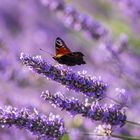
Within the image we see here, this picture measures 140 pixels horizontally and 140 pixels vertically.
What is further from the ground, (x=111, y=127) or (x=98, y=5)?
(x=98, y=5)

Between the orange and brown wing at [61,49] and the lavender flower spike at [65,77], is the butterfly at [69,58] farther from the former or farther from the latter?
the lavender flower spike at [65,77]

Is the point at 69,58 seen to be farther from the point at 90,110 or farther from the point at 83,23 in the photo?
the point at 83,23

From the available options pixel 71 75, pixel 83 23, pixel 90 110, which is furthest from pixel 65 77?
pixel 83 23

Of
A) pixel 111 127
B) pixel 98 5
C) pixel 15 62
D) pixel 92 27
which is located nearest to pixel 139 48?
pixel 92 27

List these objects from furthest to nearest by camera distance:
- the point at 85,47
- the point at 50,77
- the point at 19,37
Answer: the point at 19,37 < the point at 85,47 < the point at 50,77

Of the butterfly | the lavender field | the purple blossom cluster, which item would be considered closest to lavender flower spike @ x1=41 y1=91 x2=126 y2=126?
the lavender field

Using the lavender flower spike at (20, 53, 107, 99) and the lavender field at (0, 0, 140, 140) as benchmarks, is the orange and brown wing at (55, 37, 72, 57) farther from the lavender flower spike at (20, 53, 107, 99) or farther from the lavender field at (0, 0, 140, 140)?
the lavender flower spike at (20, 53, 107, 99)

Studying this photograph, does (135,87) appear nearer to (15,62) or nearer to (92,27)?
(92,27)

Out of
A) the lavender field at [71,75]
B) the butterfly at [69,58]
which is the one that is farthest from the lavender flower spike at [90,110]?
the butterfly at [69,58]
